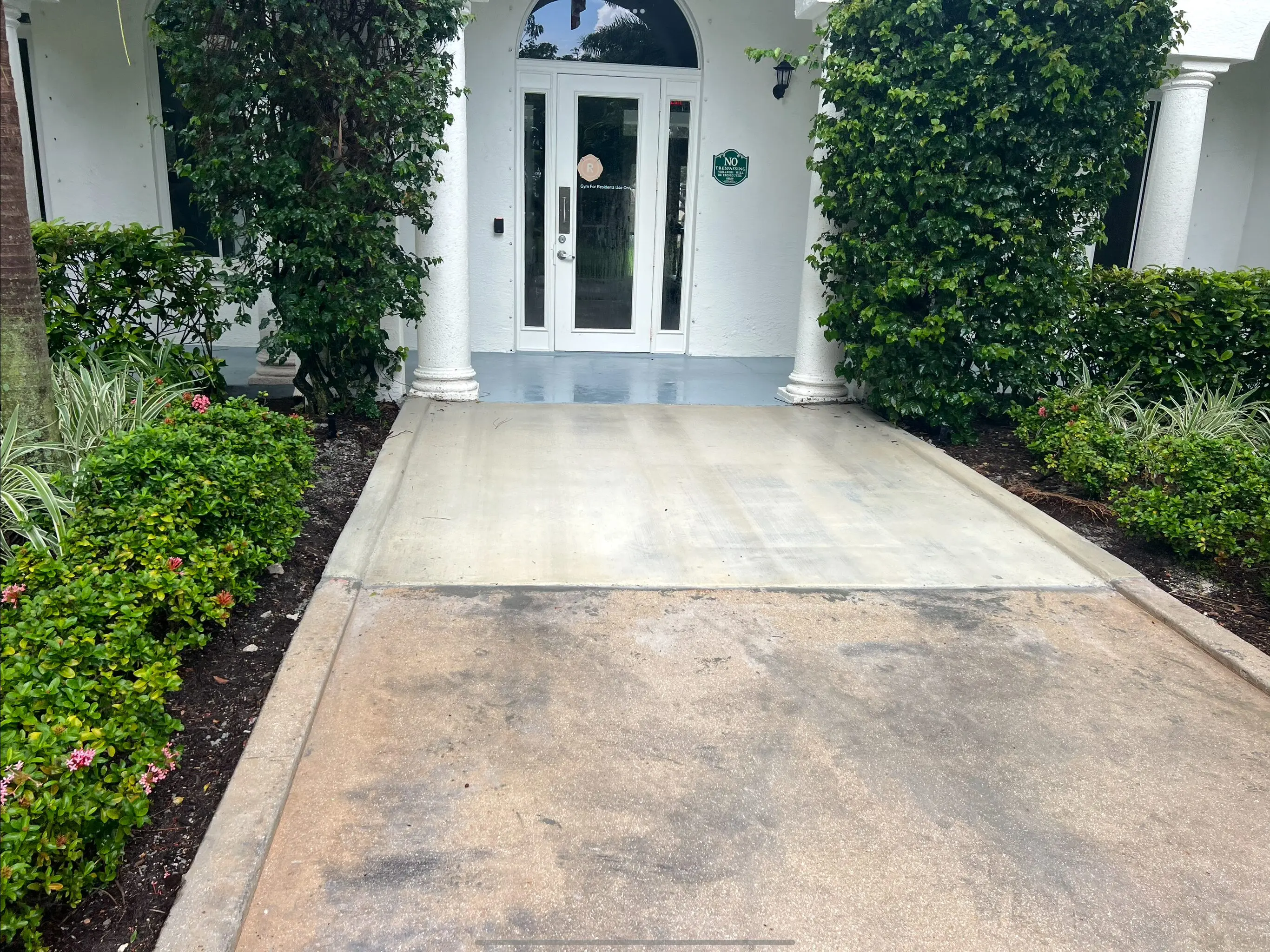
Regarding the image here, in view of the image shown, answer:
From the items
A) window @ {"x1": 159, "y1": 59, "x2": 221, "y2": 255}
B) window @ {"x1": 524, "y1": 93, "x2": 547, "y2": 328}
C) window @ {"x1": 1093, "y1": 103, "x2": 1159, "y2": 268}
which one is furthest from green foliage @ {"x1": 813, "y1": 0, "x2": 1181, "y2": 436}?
window @ {"x1": 159, "y1": 59, "x2": 221, "y2": 255}

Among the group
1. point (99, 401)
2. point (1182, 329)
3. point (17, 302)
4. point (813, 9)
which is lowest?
point (99, 401)

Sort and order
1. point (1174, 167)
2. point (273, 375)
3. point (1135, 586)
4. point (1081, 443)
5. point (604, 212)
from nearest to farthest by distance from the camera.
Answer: point (1135, 586) → point (1081, 443) → point (273, 375) → point (1174, 167) → point (604, 212)

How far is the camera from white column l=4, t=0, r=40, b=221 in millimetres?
7801

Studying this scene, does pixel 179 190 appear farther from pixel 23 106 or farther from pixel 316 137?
pixel 316 137

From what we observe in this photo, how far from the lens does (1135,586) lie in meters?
4.36

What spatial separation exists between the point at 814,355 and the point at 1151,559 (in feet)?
11.1

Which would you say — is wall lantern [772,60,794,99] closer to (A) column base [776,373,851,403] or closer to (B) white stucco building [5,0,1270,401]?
(B) white stucco building [5,0,1270,401]

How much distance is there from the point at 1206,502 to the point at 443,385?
496 cm

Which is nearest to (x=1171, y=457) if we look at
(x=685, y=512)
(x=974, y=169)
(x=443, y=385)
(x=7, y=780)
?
(x=974, y=169)

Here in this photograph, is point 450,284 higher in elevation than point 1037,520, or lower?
higher

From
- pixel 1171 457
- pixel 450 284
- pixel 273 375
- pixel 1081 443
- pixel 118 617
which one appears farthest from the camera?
pixel 273 375

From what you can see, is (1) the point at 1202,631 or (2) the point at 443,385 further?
(2) the point at 443,385

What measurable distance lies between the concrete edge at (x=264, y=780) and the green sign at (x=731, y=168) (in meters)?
6.05

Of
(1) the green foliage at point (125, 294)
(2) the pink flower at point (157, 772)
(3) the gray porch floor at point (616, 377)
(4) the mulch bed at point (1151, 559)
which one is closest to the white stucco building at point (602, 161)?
(3) the gray porch floor at point (616, 377)
